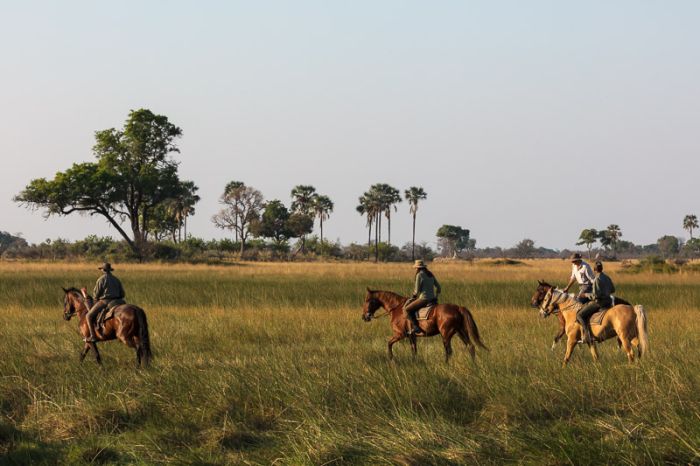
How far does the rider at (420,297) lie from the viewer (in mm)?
14133

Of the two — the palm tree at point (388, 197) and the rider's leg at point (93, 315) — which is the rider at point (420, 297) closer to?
the rider's leg at point (93, 315)

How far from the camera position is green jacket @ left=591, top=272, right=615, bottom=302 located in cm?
1364

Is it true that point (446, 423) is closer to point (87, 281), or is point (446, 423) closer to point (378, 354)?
point (378, 354)

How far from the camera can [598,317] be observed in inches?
541

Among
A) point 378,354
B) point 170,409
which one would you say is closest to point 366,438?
point 170,409

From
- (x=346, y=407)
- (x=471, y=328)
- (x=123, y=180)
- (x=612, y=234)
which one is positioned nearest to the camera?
(x=346, y=407)

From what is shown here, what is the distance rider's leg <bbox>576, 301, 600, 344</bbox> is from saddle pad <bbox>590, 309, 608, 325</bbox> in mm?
70

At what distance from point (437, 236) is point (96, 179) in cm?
11081

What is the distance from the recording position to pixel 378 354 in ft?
48.0

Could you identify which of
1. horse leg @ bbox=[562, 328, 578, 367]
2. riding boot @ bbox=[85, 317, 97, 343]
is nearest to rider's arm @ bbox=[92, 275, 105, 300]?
riding boot @ bbox=[85, 317, 97, 343]

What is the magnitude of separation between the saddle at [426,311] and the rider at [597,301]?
99.9 inches

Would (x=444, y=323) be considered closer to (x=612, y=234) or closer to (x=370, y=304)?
(x=370, y=304)

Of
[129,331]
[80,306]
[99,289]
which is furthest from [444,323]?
[80,306]

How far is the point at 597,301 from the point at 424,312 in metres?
3.03
